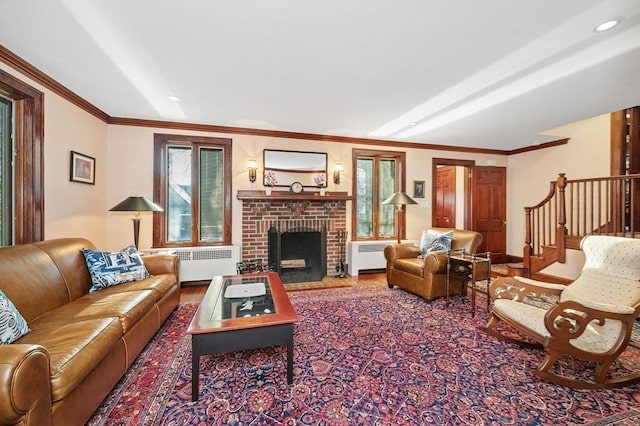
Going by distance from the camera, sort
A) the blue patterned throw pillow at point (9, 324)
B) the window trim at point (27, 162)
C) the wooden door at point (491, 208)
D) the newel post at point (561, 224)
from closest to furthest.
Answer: the blue patterned throw pillow at point (9, 324)
the window trim at point (27, 162)
the newel post at point (561, 224)
the wooden door at point (491, 208)

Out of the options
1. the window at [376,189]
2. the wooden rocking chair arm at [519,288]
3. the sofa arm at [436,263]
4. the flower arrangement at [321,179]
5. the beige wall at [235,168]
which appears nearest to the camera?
the wooden rocking chair arm at [519,288]

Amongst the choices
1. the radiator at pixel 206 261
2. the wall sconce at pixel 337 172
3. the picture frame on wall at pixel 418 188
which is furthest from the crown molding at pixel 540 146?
the radiator at pixel 206 261

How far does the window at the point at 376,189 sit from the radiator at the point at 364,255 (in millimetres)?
279

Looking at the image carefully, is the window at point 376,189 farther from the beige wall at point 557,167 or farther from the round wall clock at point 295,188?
the beige wall at point 557,167

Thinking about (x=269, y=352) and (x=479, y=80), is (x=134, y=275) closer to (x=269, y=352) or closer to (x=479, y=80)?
(x=269, y=352)

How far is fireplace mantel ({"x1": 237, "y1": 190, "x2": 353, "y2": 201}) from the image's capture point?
13.5ft

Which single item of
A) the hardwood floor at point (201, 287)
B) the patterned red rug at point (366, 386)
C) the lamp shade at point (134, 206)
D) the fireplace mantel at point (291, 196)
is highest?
the fireplace mantel at point (291, 196)

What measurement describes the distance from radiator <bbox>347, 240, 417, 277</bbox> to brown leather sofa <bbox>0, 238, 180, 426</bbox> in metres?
2.75

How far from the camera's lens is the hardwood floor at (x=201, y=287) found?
354 cm

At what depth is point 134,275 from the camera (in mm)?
2617

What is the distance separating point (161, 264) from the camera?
2.94m

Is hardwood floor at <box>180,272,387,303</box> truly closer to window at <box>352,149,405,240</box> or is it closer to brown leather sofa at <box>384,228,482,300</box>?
brown leather sofa at <box>384,228,482,300</box>

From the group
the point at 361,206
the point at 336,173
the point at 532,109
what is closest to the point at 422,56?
the point at 532,109

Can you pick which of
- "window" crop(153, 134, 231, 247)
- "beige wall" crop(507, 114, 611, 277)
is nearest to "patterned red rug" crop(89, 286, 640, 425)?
"window" crop(153, 134, 231, 247)
